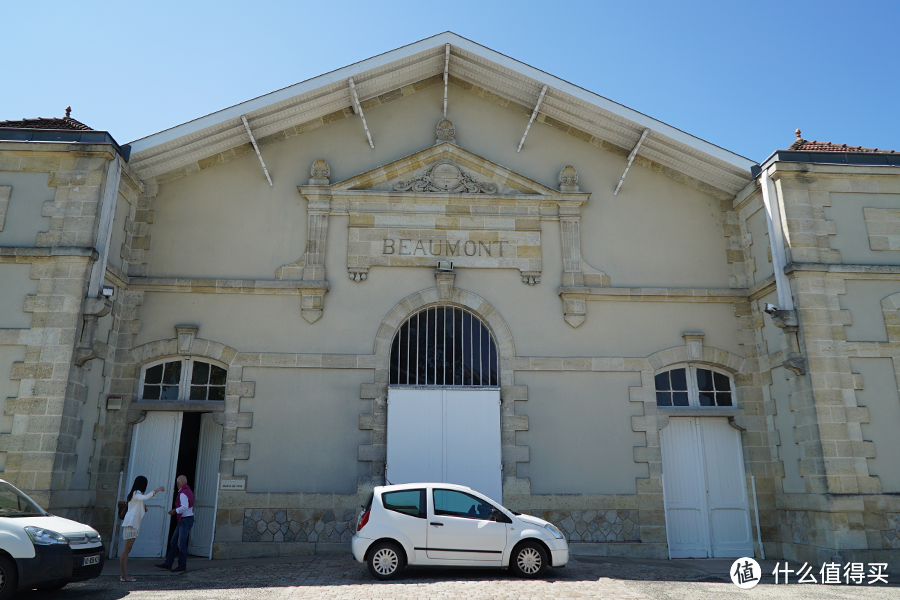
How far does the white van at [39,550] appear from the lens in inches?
238

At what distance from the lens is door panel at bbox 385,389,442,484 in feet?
30.9

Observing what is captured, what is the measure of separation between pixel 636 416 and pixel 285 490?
5.52 metres

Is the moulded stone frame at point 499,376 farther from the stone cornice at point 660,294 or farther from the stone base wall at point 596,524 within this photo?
the stone cornice at point 660,294

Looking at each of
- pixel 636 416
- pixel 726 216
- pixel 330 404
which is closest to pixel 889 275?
pixel 726 216

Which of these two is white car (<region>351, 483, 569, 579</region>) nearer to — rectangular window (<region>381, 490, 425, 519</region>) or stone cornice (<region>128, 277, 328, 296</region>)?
rectangular window (<region>381, 490, 425, 519</region>)

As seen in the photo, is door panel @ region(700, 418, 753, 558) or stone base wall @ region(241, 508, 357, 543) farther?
door panel @ region(700, 418, 753, 558)

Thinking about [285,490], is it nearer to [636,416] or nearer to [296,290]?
[296,290]

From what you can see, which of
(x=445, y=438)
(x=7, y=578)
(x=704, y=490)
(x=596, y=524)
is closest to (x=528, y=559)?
(x=596, y=524)

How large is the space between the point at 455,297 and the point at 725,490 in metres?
5.25

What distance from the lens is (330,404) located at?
9711 mm

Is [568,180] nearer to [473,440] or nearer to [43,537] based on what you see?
[473,440]

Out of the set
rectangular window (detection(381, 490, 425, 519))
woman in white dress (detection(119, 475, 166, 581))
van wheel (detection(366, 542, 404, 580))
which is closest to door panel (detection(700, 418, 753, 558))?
rectangular window (detection(381, 490, 425, 519))

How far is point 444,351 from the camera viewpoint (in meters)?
10.1

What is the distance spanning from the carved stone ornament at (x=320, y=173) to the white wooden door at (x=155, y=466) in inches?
172
